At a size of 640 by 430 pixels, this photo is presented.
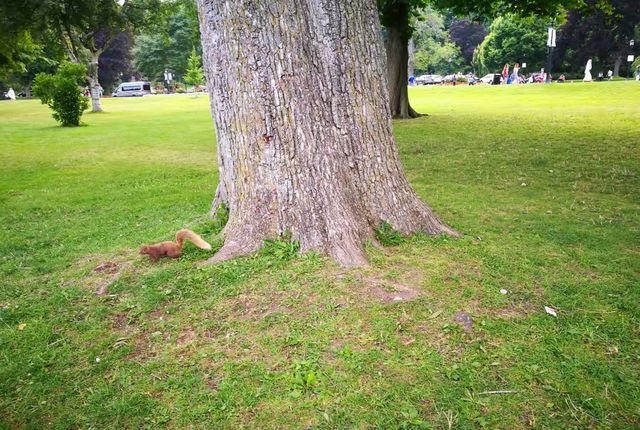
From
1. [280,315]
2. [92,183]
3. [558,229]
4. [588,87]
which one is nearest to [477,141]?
[558,229]

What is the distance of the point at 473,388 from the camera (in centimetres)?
284

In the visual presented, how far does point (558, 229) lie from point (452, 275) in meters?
2.21

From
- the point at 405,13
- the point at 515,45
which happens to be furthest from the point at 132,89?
the point at 405,13

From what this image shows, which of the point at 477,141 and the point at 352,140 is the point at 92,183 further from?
the point at 477,141

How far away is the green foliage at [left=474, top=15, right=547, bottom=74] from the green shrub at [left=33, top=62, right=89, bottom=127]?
5118cm

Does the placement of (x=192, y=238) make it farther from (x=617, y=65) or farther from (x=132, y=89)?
(x=132, y=89)

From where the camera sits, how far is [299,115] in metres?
4.16

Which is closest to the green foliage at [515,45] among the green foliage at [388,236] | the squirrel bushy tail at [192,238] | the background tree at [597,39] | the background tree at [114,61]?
the background tree at [597,39]

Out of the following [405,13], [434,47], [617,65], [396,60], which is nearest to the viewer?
[405,13]

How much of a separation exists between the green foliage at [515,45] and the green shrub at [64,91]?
5118 cm

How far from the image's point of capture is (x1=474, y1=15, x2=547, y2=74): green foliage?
198ft

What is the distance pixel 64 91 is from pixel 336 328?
22.7 metres

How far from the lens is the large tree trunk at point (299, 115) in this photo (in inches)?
161

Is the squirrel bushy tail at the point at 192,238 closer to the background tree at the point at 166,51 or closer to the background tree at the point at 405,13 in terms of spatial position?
the background tree at the point at 405,13
